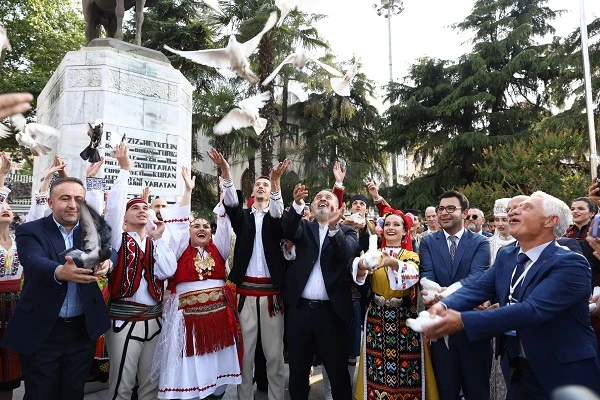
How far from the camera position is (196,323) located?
3955 mm

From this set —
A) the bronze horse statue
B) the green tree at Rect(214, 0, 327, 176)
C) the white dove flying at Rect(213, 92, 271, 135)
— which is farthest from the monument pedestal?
the green tree at Rect(214, 0, 327, 176)

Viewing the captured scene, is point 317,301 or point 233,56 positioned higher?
point 233,56

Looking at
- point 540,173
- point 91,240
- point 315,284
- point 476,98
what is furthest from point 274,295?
point 476,98

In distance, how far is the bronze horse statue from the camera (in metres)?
8.34

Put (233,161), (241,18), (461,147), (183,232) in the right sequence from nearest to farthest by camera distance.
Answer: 1. (183,232)
2. (241,18)
3. (461,147)
4. (233,161)

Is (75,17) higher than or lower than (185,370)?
higher

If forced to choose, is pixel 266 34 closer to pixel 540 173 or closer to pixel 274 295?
pixel 540 173

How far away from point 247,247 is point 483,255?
201cm

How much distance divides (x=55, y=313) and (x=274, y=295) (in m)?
1.85

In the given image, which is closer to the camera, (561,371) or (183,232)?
(561,371)

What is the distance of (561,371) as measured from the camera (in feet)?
8.11

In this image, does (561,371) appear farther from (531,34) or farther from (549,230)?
(531,34)

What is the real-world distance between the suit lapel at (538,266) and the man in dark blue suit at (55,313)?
8.38 feet

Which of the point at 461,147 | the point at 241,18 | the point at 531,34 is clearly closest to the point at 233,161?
the point at 241,18
